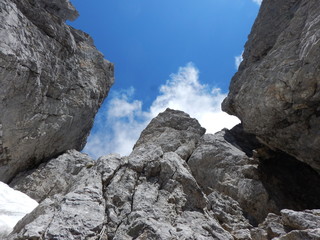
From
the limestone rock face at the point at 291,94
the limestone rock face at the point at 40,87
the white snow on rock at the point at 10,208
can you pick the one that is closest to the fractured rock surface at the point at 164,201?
the white snow on rock at the point at 10,208

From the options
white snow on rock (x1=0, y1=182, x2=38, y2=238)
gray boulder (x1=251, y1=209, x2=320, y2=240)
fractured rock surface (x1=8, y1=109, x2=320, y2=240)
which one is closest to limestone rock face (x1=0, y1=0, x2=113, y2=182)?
fractured rock surface (x1=8, y1=109, x2=320, y2=240)

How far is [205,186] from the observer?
31016 millimetres

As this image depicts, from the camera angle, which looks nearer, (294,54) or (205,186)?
(294,54)

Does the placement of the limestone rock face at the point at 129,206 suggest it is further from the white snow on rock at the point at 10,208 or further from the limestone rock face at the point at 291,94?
the limestone rock face at the point at 291,94

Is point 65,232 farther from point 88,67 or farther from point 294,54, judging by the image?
point 88,67

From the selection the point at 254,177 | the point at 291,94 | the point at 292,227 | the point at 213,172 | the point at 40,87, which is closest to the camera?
the point at 292,227

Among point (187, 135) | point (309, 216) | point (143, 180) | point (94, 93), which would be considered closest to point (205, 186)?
point (187, 135)

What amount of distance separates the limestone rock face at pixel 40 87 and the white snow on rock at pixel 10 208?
15.9 m

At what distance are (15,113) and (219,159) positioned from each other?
21.8 meters

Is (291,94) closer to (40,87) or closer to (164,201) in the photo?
(164,201)

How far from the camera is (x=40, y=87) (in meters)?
32.5

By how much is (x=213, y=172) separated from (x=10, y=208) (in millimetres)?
22001

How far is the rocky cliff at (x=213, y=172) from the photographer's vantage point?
13.0m

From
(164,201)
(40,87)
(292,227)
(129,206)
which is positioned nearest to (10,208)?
(129,206)
